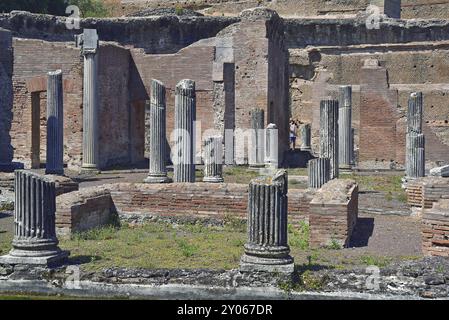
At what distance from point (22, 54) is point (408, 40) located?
1844 cm

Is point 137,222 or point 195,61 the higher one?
point 195,61

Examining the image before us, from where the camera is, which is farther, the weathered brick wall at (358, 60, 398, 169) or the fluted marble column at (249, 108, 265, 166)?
the weathered brick wall at (358, 60, 398, 169)

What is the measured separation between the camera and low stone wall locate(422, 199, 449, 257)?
9.09 meters

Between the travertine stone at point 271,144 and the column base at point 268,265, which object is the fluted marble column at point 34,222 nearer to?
the column base at point 268,265

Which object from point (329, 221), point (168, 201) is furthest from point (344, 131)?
point (329, 221)

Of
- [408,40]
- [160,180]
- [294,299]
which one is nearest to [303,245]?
[294,299]

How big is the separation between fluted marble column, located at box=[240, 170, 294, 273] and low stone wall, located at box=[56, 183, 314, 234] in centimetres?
367

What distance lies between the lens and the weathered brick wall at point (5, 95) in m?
18.6

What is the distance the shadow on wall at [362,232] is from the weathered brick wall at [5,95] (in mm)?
9554

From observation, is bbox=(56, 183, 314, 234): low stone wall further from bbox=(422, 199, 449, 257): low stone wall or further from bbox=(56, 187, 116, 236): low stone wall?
bbox=(422, 199, 449, 257): low stone wall

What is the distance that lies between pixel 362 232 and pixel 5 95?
36.2 feet

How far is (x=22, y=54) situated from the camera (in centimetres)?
2352

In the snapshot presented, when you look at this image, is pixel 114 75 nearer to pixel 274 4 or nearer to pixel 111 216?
pixel 111 216

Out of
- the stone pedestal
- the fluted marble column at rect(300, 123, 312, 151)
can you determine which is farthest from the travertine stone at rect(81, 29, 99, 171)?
the fluted marble column at rect(300, 123, 312, 151)
